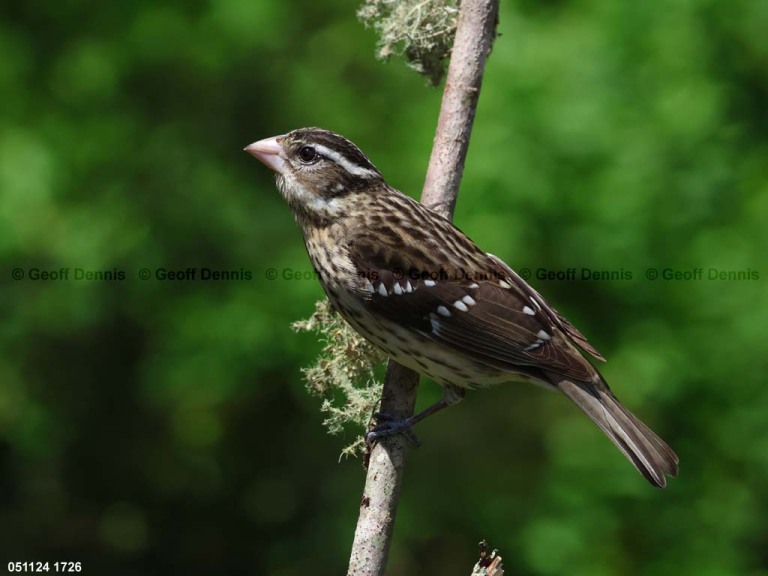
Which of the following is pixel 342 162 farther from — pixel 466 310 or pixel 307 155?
pixel 466 310

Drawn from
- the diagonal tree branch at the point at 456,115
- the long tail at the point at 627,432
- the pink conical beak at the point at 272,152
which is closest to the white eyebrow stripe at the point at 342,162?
the pink conical beak at the point at 272,152

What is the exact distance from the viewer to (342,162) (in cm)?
414

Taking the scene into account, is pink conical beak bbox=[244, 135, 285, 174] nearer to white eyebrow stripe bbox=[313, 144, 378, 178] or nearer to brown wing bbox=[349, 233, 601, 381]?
white eyebrow stripe bbox=[313, 144, 378, 178]

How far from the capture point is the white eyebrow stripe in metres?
4.12

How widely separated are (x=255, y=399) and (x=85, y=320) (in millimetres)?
961

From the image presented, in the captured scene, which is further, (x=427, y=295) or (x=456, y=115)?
(x=427, y=295)

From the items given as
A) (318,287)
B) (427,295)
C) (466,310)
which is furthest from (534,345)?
(318,287)

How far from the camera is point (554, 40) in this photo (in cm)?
508

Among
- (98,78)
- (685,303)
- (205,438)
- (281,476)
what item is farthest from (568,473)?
(98,78)

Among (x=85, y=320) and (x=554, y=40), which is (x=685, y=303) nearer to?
(x=554, y=40)

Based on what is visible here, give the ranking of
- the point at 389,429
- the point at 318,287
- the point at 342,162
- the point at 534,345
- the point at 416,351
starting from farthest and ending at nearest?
the point at 318,287 < the point at 342,162 < the point at 534,345 < the point at 416,351 < the point at 389,429

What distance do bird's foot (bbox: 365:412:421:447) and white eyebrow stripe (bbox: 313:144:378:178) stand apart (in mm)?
1053

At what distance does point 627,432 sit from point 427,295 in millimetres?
901

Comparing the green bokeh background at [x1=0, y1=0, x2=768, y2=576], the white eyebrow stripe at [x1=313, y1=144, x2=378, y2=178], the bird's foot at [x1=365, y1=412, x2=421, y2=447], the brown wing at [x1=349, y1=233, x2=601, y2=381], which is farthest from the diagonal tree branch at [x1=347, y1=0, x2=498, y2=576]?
the green bokeh background at [x1=0, y1=0, x2=768, y2=576]
